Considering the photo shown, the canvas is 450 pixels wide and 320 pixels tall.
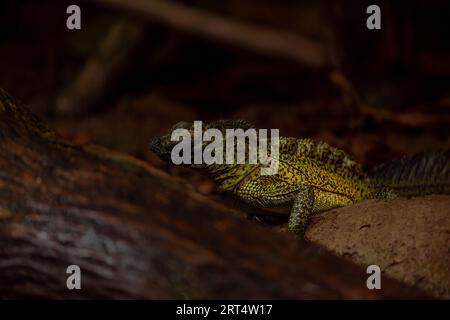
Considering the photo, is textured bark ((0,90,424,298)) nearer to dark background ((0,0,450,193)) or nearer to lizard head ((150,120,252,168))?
lizard head ((150,120,252,168))

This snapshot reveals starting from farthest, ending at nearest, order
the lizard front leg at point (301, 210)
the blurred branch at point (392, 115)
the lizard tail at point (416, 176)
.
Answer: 1. the blurred branch at point (392, 115)
2. the lizard tail at point (416, 176)
3. the lizard front leg at point (301, 210)

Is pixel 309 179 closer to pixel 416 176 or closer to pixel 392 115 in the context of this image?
pixel 416 176

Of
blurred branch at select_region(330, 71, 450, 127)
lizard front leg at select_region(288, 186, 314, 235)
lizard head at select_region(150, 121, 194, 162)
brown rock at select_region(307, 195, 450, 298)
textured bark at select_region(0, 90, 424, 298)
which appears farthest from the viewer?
blurred branch at select_region(330, 71, 450, 127)

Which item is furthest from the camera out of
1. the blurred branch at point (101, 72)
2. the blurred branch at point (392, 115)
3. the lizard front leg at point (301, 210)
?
the blurred branch at point (101, 72)

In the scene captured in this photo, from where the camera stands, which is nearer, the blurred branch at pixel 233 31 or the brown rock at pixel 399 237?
the brown rock at pixel 399 237

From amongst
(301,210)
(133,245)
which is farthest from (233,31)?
(133,245)

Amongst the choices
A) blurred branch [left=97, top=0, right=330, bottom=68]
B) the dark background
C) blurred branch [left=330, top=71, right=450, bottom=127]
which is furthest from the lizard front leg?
blurred branch [left=97, top=0, right=330, bottom=68]

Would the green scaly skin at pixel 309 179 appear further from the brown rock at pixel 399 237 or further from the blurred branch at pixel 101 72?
the blurred branch at pixel 101 72

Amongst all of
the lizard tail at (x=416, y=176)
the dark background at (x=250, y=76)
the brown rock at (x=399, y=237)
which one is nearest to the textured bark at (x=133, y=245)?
the brown rock at (x=399, y=237)
